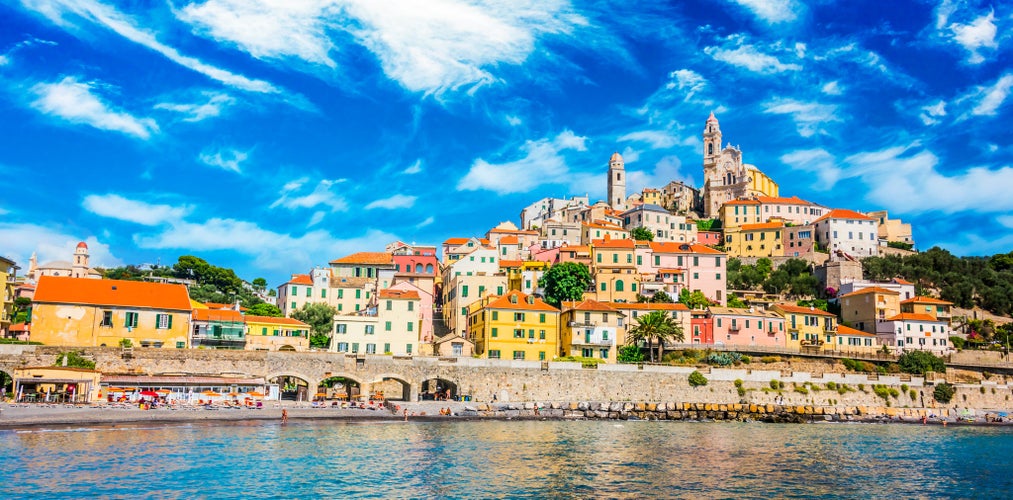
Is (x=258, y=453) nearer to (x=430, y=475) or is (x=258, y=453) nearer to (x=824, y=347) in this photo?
(x=430, y=475)

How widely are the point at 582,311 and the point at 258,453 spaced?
1286 inches

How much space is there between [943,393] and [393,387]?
142ft

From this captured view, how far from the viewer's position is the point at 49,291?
49000mm

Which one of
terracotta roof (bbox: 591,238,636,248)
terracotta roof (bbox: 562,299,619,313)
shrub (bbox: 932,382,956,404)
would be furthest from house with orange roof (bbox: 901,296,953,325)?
terracotta roof (bbox: 562,299,619,313)

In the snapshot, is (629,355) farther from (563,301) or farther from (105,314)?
(105,314)

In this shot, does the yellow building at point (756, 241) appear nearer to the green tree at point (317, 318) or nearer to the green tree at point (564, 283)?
the green tree at point (564, 283)

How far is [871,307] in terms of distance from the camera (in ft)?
246

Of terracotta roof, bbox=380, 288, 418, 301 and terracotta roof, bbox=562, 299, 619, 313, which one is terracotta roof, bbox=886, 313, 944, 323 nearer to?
terracotta roof, bbox=562, 299, 619, 313

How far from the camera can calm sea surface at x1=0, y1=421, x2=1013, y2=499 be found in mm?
25859

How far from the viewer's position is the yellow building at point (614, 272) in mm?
73188

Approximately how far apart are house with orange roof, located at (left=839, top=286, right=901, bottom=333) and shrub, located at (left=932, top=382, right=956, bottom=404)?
12.9 m

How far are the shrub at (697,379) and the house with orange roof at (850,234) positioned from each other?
48725 millimetres

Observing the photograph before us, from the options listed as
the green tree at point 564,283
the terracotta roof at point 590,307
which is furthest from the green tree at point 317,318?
the terracotta roof at point 590,307

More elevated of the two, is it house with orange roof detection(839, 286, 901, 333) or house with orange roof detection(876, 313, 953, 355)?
house with orange roof detection(839, 286, 901, 333)
